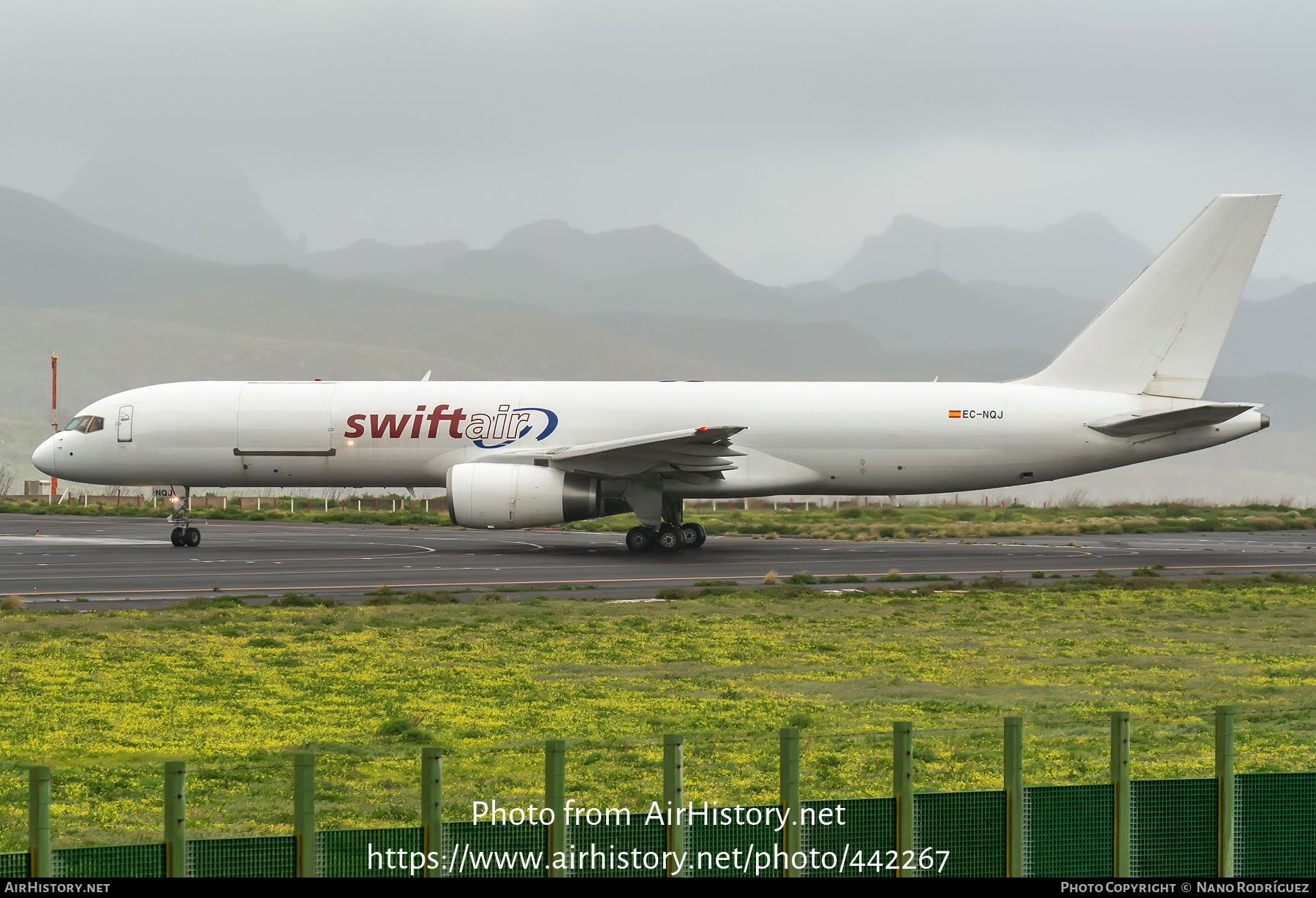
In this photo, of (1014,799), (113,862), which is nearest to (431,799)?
(113,862)

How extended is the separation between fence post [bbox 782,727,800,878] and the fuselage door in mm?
31701

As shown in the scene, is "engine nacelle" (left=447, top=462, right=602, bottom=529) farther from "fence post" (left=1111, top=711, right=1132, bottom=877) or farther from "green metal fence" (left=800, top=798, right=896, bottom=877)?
"green metal fence" (left=800, top=798, right=896, bottom=877)

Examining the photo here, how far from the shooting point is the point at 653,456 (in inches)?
1217

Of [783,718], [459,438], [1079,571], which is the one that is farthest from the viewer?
[459,438]

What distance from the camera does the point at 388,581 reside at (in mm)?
25172

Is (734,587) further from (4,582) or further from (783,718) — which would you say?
(4,582)

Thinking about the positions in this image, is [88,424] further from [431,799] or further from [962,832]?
[962,832]

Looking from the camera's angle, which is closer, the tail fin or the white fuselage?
the white fuselage

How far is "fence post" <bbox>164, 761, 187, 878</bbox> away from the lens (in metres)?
5.14

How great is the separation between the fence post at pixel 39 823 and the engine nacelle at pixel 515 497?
24852mm

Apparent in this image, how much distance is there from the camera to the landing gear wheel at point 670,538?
3238cm

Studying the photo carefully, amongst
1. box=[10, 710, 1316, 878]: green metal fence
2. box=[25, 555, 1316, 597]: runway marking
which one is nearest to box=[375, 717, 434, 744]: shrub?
box=[10, 710, 1316, 878]: green metal fence
